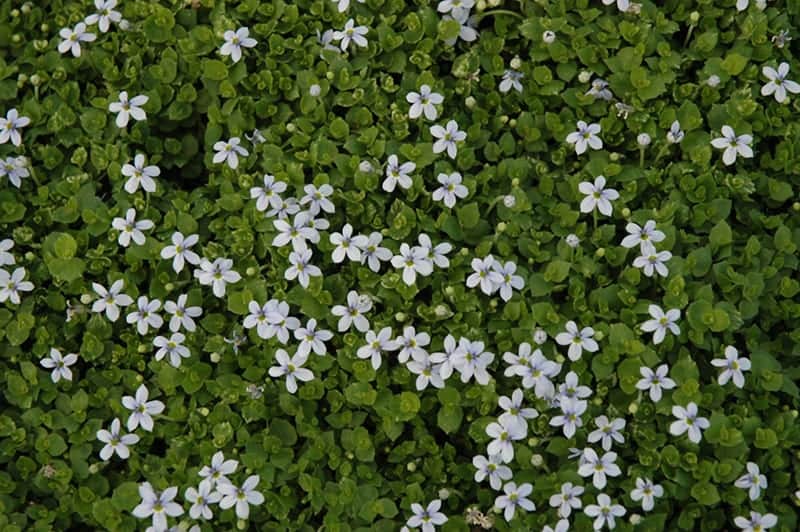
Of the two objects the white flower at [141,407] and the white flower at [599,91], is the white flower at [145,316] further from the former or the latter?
the white flower at [599,91]

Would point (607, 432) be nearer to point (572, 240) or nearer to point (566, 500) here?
point (566, 500)

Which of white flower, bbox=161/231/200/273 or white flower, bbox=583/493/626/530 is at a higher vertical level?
white flower, bbox=161/231/200/273

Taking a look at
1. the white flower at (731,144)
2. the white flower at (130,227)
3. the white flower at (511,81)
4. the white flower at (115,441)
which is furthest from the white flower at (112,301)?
the white flower at (731,144)

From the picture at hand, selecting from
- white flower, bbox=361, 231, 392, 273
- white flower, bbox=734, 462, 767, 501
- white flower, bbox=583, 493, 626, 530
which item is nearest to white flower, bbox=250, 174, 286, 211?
white flower, bbox=361, 231, 392, 273

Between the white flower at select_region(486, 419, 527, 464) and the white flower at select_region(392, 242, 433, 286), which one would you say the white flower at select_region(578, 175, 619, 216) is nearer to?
the white flower at select_region(392, 242, 433, 286)

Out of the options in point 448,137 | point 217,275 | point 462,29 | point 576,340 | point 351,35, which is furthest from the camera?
point 462,29

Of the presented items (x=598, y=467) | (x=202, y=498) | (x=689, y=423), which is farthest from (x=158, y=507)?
(x=689, y=423)
